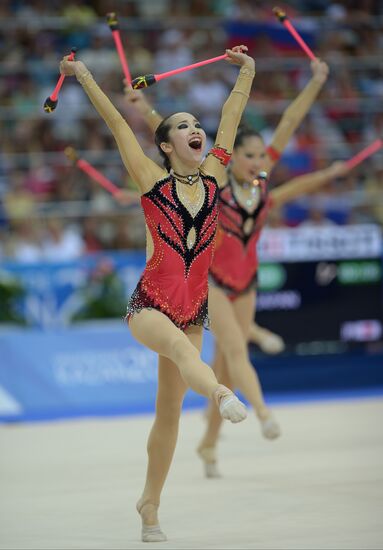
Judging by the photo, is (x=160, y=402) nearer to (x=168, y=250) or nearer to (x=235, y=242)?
(x=168, y=250)

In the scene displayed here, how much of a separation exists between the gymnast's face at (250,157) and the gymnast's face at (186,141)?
5.48ft

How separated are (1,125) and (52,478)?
5.89 meters

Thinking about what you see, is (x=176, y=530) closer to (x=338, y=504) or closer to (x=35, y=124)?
(x=338, y=504)

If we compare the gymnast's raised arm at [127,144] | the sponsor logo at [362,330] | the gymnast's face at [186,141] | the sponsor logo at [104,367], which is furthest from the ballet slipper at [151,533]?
the sponsor logo at [362,330]

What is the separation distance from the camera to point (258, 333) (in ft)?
23.8

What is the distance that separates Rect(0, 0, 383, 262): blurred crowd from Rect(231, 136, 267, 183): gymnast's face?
12.1 feet

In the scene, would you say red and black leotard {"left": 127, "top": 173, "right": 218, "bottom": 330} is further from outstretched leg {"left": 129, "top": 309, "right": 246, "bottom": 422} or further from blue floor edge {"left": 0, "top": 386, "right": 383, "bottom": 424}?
blue floor edge {"left": 0, "top": 386, "right": 383, "bottom": 424}

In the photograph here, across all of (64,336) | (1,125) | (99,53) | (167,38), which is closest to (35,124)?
(1,125)

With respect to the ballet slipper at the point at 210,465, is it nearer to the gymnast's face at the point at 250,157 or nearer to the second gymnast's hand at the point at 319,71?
the gymnast's face at the point at 250,157

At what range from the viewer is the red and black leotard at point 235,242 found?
20.8ft

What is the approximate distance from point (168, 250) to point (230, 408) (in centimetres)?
95

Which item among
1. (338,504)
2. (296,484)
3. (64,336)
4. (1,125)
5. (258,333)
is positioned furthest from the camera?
(1,125)

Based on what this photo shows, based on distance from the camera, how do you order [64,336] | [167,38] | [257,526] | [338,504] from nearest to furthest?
1. [257,526]
2. [338,504]
3. [64,336]
4. [167,38]

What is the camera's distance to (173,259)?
4.41 metres
